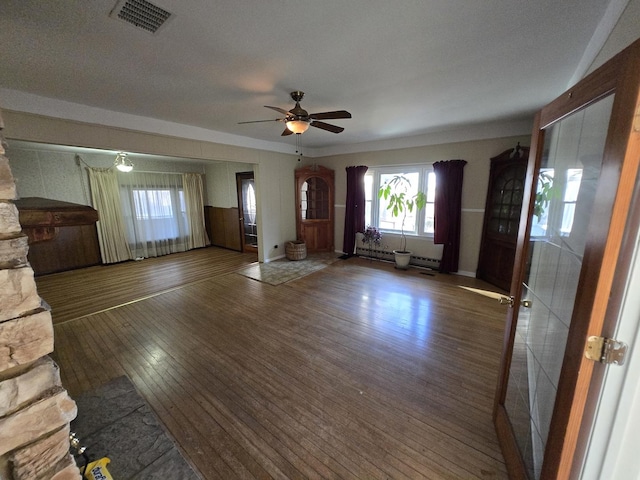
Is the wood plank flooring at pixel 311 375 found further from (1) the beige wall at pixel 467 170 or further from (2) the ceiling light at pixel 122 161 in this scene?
(2) the ceiling light at pixel 122 161

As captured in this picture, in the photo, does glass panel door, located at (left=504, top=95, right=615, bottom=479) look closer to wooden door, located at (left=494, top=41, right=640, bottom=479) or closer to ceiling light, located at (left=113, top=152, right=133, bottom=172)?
wooden door, located at (left=494, top=41, right=640, bottom=479)

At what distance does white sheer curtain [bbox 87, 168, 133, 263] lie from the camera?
5.22 meters

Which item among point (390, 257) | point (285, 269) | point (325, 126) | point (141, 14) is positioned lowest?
point (285, 269)

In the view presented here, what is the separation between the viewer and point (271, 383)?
81.9 inches

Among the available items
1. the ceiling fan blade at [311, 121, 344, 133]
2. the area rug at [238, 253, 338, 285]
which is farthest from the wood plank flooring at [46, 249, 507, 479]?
the ceiling fan blade at [311, 121, 344, 133]

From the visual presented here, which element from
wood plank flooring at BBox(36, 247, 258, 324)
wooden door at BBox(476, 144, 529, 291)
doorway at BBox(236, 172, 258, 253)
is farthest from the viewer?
doorway at BBox(236, 172, 258, 253)

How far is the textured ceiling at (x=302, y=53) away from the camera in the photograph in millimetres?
1479

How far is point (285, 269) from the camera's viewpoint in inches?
197

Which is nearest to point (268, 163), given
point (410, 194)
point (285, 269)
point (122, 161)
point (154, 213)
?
point (285, 269)

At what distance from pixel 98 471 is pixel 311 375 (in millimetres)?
1394

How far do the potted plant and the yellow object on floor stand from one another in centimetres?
468

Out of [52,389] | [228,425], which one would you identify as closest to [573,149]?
[52,389]

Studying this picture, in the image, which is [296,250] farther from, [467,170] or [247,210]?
[467,170]

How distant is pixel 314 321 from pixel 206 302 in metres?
1.71
